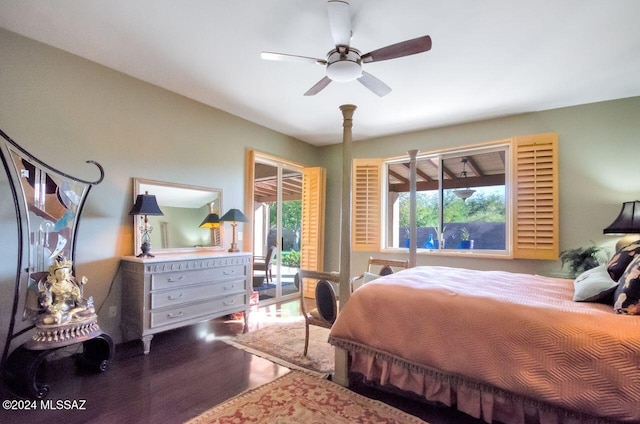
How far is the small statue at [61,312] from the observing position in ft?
7.41

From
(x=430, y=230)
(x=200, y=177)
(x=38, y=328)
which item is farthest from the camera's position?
(x=430, y=230)

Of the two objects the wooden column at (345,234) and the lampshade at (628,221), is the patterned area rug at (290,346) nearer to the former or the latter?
the wooden column at (345,234)

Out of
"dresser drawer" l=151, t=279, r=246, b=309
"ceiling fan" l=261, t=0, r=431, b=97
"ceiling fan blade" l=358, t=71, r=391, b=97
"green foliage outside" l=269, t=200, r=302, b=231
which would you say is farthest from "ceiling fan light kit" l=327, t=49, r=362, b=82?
"green foliage outside" l=269, t=200, r=302, b=231

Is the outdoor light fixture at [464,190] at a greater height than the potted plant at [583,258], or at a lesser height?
greater

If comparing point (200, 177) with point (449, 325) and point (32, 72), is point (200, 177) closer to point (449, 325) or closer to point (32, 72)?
point (32, 72)

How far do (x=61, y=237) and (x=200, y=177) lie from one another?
1.62 m

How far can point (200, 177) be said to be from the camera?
3939mm

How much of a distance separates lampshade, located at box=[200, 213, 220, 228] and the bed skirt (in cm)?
239

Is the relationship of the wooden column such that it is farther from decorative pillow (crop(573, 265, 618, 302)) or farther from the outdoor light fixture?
the outdoor light fixture

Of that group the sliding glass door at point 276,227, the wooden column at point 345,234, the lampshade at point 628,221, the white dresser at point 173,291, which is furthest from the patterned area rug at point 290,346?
the lampshade at point 628,221

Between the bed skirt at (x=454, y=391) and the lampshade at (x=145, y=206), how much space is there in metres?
2.27

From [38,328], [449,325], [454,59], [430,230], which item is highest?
[454,59]

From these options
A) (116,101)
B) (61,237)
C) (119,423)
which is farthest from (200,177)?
(119,423)

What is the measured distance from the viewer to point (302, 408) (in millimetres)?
2055
